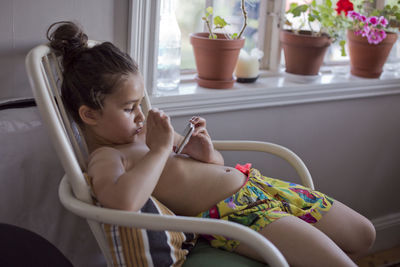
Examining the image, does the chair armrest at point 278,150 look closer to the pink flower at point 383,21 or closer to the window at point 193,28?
the window at point 193,28

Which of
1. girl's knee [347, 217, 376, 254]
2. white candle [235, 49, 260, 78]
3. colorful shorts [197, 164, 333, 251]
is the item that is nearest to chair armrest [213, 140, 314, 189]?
colorful shorts [197, 164, 333, 251]

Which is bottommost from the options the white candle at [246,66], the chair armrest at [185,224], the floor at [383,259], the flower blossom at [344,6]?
the floor at [383,259]

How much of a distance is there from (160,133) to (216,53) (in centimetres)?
67

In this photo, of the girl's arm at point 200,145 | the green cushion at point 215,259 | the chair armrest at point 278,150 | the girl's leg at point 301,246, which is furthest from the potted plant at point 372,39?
the green cushion at point 215,259

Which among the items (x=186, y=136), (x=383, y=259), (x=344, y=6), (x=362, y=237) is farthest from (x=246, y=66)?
(x=383, y=259)

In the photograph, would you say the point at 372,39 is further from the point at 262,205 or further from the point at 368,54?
the point at 262,205

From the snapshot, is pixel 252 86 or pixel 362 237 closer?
pixel 362 237

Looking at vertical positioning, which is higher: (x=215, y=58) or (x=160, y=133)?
(x=215, y=58)

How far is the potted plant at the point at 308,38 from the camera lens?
1.98 meters

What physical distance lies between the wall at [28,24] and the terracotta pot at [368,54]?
1.17m

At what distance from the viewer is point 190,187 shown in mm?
1293

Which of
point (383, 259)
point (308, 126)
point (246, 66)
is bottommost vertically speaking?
point (383, 259)

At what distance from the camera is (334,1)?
2.28 metres

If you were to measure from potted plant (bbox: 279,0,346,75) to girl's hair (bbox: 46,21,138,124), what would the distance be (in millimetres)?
945
